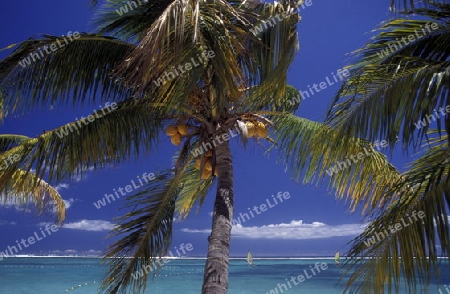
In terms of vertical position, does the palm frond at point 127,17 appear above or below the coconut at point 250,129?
above

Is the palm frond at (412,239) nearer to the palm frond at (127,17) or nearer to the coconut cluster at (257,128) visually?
the coconut cluster at (257,128)

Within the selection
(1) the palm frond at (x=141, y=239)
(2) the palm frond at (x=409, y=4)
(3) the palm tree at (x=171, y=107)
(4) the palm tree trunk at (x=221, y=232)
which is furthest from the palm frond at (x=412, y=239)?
(1) the palm frond at (x=141, y=239)

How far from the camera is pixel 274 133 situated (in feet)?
20.5

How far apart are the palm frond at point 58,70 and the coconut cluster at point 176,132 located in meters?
0.87

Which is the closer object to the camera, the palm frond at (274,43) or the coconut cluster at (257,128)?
the palm frond at (274,43)

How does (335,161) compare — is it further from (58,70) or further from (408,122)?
(58,70)

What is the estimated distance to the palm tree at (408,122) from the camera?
3.20 m

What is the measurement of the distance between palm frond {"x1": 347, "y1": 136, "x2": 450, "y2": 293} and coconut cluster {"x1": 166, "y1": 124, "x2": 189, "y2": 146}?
2.40 meters

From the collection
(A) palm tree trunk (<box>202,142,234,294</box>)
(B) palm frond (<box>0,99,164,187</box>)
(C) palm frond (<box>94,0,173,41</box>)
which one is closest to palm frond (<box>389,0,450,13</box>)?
(A) palm tree trunk (<box>202,142,234,294</box>)

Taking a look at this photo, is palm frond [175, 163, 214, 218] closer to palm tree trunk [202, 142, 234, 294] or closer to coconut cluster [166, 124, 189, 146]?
coconut cluster [166, 124, 189, 146]

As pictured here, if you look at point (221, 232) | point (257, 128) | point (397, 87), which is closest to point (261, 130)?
point (257, 128)

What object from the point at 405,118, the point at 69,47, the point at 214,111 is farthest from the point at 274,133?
the point at 405,118

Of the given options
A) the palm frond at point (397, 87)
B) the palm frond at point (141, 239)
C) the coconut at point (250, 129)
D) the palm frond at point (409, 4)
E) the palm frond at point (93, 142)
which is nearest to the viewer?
the palm frond at point (397, 87)

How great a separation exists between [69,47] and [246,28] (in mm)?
1831
